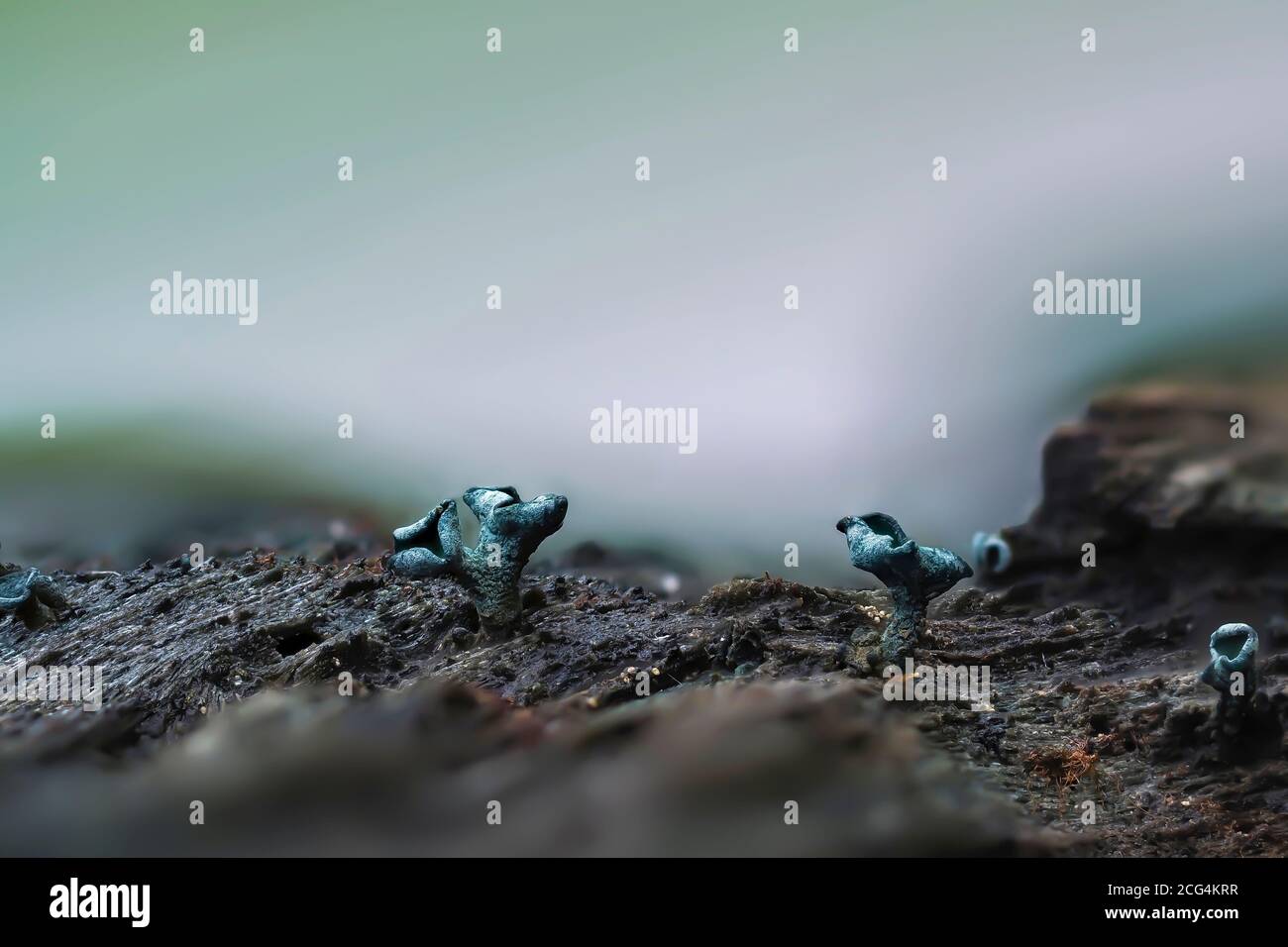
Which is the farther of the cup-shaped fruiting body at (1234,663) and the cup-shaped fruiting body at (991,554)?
the cup-shaped fruiting body at (991,554)

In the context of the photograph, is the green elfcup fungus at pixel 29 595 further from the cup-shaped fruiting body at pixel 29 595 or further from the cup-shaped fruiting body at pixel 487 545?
the cup-shaped fruiting body at pixel 487 545

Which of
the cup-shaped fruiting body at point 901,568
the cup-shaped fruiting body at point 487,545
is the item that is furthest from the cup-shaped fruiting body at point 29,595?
the cup-shaped fruiting body at point 901,568

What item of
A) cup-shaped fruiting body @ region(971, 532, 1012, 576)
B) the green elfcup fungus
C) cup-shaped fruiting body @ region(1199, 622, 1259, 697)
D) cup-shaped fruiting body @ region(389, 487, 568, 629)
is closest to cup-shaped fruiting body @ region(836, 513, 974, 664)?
cup-shaped fruiting body @ region(1199, 622, 1259, 697)

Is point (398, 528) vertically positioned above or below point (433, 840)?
above

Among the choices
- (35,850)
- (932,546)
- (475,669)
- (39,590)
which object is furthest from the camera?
(39,590)

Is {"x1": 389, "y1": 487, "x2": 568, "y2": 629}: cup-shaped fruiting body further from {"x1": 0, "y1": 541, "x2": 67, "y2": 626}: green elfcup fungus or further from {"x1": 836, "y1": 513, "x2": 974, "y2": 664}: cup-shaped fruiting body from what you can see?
{"x1": 0, "y1": 541, "x2": 67, "y2": 626}: green elfcup fungus

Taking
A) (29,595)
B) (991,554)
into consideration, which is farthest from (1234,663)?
(29,595)

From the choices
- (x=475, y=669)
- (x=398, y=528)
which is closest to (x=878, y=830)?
(x=475, y=669)

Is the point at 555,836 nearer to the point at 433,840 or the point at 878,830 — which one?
the point at 433,840
